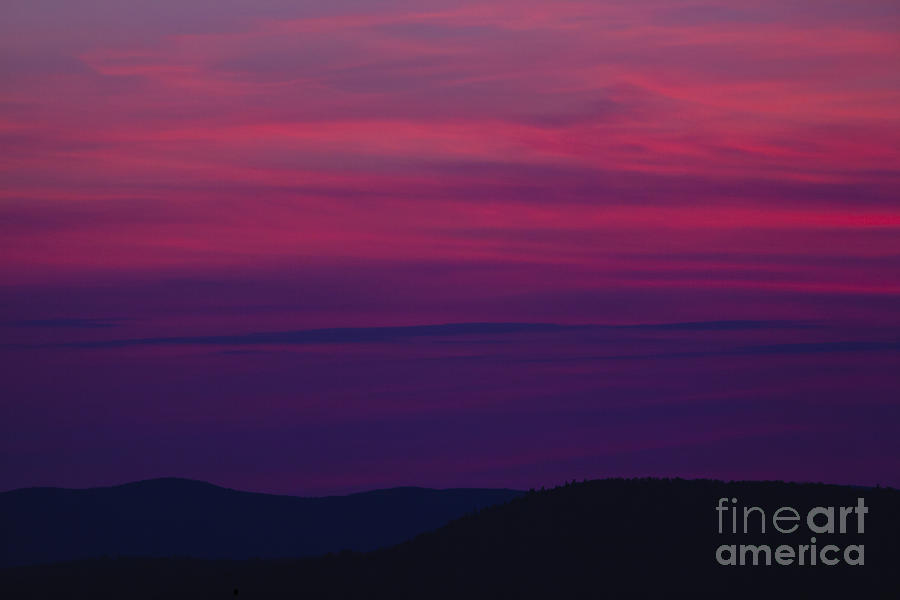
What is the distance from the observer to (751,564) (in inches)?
1292

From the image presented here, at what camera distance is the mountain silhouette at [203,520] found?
229ft

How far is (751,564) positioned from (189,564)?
1460 centimetres

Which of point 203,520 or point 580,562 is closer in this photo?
point 580,562

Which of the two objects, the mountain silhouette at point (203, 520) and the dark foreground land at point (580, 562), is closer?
the dark foreground land at point (580, 562)

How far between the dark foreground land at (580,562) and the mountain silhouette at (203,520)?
32.6 m

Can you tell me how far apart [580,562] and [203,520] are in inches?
1681

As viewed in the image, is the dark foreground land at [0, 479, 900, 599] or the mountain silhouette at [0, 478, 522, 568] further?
the mountain silhouette at [0, 478, 522, 568]

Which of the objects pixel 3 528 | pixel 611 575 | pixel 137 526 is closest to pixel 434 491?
pixel 137 526

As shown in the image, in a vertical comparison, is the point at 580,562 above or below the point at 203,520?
below

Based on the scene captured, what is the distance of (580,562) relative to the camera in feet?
111

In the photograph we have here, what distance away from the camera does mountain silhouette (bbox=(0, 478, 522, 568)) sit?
69688mm

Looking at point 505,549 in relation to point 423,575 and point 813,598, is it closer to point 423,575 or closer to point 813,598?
point 423,575

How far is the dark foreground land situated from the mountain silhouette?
32585mm

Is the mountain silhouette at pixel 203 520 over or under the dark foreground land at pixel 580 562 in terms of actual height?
over
